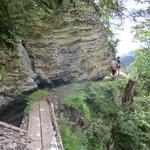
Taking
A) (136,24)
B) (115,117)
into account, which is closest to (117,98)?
(115,117)

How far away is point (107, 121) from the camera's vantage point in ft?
40.8

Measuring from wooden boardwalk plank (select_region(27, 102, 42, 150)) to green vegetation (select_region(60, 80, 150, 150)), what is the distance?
945mm

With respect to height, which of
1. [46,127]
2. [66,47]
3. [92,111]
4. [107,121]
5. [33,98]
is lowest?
[107,121]

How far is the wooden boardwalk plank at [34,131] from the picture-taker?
6340 millimetres

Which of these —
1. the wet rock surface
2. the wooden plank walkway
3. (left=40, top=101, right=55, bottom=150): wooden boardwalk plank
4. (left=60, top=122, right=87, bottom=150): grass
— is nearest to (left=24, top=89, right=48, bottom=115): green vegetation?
the wooden plank walkway

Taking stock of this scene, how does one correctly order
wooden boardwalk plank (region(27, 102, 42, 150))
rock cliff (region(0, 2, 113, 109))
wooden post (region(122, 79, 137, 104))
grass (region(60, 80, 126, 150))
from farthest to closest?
1. wooden post (region(122, 79, 137, 104))
2. rock cliff (region(0, 2, 113, 109))
3. grass (region(60, 80, 126, 150))
4. wooden boardwalk plank (region(27, 102, 42, 150))

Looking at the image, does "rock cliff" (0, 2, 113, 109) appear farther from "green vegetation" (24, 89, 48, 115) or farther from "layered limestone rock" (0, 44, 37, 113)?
"layered limestone rock" (0, 44, 37, 113)

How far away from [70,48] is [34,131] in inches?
289

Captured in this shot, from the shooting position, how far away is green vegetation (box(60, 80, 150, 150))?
34.6ft

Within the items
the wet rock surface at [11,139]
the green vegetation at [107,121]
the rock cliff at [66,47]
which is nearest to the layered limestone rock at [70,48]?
the rock cliff at [66,47]

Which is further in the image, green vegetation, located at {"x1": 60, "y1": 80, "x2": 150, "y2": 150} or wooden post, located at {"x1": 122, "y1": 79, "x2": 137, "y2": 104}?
wooden post, located at {"x1": 122, "y1": 79, "x2": 137, "y2": 104}

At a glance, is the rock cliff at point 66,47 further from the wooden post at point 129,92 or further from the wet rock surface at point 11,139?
the wet rock surface at point 11,139

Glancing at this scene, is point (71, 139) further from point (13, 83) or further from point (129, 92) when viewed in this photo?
point (129, 92)

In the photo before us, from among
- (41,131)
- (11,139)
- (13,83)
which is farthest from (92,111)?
(11,139)
